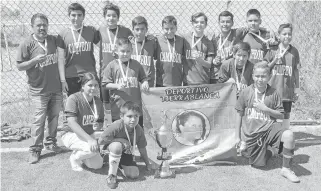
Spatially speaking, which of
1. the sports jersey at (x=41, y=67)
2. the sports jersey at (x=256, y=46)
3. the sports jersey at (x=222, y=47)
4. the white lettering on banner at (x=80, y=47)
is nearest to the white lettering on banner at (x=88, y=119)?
the sports jersey at (x=41, y=67)

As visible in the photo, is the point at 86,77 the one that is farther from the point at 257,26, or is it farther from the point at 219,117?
the point at 257,26

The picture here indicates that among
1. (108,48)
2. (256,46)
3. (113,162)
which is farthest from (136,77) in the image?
(256,46)

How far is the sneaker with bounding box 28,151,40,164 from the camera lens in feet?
15.5

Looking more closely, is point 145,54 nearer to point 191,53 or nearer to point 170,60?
point 170,60

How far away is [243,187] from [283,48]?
2226mm

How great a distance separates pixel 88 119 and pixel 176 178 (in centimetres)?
139

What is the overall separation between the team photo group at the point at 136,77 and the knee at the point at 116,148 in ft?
0.04

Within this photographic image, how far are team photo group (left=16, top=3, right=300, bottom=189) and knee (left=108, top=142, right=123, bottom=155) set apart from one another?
1cm

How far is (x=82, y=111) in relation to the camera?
4.39 m

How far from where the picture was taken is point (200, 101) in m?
4.66

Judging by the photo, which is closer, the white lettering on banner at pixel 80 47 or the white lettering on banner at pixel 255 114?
the white lettering on banner at pixel 255 114

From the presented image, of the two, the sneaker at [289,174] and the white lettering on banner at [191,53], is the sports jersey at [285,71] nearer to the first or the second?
the white lettering on banner at [191,53]

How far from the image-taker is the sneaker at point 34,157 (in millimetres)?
4713

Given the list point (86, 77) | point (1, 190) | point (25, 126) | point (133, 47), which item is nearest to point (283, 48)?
point (133, 47)
